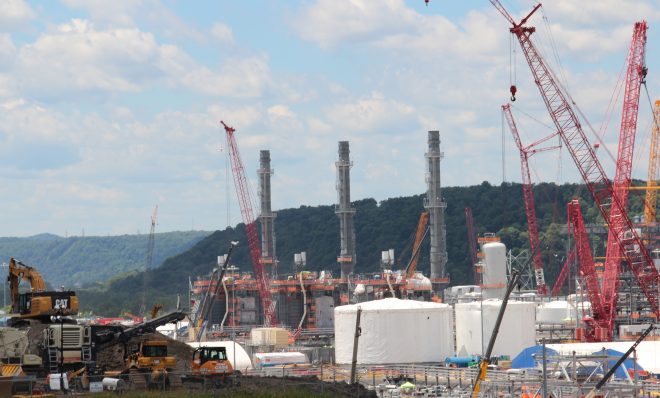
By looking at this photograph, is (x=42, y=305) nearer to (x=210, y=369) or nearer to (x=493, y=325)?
(x=210, y=369)

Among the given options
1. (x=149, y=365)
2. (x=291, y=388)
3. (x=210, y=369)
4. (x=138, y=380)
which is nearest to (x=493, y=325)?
(x=210, y=369)

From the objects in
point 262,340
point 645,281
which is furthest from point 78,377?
point 645,281

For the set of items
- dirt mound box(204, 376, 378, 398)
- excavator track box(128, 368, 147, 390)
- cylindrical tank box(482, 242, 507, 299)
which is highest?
cylindrical tank box(482, 242, 507, 299)

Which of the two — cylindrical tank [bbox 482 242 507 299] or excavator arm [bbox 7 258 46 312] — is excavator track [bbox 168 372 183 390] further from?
cylindrical tank [bbox 482 242 507 299]

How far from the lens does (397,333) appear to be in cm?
12000

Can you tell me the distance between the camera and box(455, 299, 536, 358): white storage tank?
126750 millimetres

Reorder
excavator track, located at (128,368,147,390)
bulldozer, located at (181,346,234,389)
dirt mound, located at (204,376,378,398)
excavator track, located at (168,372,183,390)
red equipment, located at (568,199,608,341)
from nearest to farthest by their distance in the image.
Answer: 1. dirt mound, located at (204,376,378,398)
2. excavator track, located at (128,368,147,390)
3. excavator track, located at (168,372,183,390)
4. bulldozer, located at (181,346,234,389)
5. red equipment, located at (568,199,608,341)

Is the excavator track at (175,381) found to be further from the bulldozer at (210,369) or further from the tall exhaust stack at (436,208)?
the tall exhaust stack at (436,208)

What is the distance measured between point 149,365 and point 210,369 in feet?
11.1

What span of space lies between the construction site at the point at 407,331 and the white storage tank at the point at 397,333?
0.13m

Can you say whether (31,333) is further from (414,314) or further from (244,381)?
(414,314)

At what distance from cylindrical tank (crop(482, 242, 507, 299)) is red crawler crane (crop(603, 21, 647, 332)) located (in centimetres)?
1403

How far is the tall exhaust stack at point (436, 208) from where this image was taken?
19712cm

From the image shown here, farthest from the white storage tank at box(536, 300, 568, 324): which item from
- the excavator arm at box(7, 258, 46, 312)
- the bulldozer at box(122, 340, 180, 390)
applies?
the bulldozer at box(122, 340, 180, 390)
